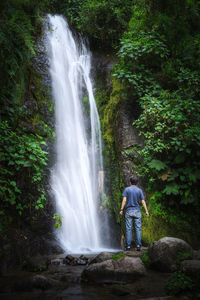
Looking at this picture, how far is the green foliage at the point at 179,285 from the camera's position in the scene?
298cm

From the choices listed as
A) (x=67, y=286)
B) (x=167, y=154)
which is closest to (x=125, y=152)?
(x=167, y=154)

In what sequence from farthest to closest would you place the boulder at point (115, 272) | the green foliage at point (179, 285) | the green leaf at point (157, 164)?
the green leaf at point (157, 164), the boulder at point (115, 272), the green foliage at point (179, 285)

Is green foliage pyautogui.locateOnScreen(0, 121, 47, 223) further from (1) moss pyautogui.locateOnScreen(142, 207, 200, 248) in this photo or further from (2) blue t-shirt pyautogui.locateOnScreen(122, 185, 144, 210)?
(1) moss pyautogui.locateOnScreen(142, 207, 200, 248)

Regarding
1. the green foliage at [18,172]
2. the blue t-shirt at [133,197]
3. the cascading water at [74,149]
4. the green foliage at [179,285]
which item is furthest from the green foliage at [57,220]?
the green foliage at [179,285]

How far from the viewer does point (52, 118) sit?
838 cm

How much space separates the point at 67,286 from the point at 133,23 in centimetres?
972

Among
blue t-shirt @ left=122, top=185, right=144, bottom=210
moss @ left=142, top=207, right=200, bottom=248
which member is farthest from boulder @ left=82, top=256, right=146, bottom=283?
moss @ left=142, top=207, right=200, bottom=248

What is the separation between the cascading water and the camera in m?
6.91

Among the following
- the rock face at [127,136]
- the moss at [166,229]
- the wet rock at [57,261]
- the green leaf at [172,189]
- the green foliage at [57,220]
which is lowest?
the wet rock at [57,261]

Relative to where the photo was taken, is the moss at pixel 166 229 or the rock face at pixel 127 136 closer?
the moss at pixel 166 229

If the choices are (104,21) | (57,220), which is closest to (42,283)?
(57,220)

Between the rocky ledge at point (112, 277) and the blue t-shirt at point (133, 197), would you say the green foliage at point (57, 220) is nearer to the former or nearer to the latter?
the rocky ledge at point (112, 277)

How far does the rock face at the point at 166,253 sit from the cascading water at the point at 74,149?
8.23 ft

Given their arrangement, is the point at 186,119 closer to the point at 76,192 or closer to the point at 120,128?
the point at 120,128
